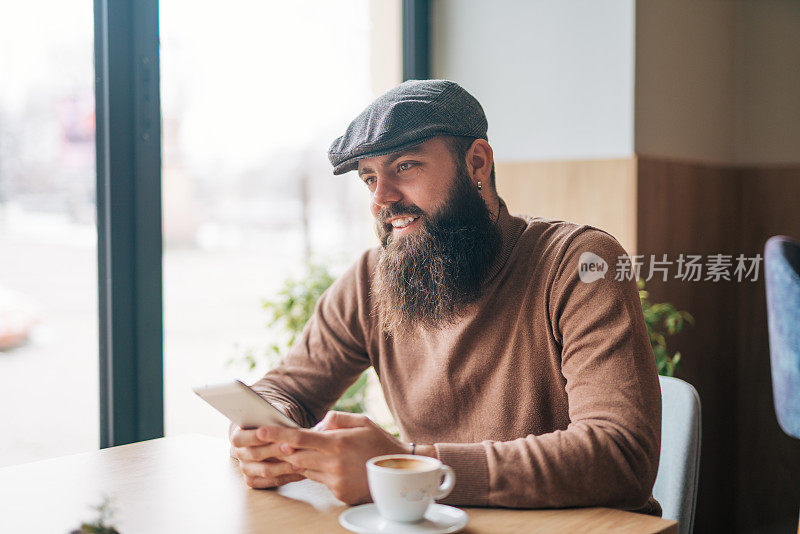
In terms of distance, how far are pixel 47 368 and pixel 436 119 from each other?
1.34 metres

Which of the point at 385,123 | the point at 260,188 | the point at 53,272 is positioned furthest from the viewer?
the point at 260,188

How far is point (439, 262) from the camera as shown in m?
1.67

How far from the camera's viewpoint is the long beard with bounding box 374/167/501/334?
163 centimetres

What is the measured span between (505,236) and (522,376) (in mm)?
290

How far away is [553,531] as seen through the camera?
3.50 feet

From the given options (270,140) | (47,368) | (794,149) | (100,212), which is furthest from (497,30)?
(47,368)

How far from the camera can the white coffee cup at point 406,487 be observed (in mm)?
1025

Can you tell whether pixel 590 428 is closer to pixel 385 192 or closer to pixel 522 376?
pixel 522 376

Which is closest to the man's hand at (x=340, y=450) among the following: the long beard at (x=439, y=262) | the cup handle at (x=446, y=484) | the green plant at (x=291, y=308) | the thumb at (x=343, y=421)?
the thumb at (x=343, y=421)

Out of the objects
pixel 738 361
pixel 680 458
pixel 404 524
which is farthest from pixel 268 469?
pixel 738 361

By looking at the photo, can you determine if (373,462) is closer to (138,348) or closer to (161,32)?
(138,348)

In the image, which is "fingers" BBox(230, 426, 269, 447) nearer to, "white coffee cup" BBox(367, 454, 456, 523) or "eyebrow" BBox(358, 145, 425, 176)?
"white coffee cup" BBox(367, 454, 456, 523)

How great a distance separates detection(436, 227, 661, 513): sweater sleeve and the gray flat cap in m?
0.35

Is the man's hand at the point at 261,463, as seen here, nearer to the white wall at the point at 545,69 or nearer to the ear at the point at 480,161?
the ear at the point at 480,161
